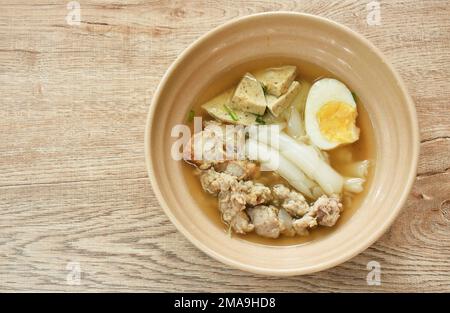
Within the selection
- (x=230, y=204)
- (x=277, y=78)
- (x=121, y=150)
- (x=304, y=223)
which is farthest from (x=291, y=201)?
(x=121, y=150)

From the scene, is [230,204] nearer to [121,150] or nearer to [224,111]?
[224,111]

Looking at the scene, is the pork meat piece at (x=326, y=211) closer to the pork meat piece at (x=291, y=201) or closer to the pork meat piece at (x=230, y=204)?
the pork meat piece at (x=291, y=201)

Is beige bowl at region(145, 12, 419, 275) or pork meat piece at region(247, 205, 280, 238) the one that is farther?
pork meat piece at region(247, 205, 280, 238)

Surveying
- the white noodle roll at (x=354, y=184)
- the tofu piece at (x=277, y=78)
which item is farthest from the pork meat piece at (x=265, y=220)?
the tofu piece at (x=277, y=78)

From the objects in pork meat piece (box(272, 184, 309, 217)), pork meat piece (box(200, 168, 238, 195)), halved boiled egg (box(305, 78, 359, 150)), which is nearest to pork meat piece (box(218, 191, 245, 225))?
pork meat piece (box(200, 168, 238, 195))

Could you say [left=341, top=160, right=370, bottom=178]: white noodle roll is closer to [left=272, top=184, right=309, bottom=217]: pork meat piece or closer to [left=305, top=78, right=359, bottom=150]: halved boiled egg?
[left=305, top=78, right=359, bottom=150]: halved boiled egg

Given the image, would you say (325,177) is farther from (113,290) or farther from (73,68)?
(73,68)
